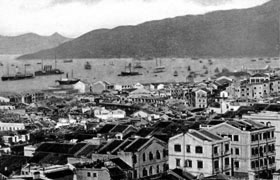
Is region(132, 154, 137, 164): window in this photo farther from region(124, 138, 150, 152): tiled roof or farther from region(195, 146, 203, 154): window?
region(195, 146, 203, 154): window

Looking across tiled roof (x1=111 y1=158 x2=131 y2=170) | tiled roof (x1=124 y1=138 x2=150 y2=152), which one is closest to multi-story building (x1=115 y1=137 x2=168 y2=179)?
tiled roof (x1=124 y1=138 x2=150 y2=152)

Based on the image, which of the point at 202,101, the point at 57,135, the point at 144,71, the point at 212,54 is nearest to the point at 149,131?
the point at 57,135

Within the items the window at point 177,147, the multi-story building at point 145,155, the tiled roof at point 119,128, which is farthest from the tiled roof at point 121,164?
the tiled roof at point 119,128

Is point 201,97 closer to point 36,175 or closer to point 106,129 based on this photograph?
point 106,129

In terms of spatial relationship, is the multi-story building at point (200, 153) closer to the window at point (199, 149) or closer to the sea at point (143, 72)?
the window at point (199, 149)

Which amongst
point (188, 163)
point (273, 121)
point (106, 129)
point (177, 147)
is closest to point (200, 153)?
point (188, 163)

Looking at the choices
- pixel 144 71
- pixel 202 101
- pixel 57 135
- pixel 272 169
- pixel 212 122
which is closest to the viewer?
pixel 272 169

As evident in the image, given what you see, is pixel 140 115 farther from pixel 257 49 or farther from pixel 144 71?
pixel 257 49
